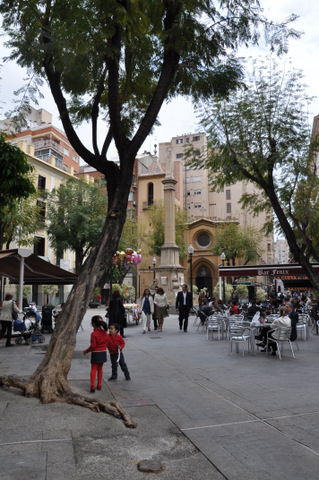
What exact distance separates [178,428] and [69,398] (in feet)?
5.84

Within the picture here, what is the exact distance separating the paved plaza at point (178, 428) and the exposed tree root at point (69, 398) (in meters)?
0.11

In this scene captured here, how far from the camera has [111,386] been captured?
688 centimetres

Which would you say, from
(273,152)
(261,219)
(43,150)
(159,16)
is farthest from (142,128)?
(261,219)

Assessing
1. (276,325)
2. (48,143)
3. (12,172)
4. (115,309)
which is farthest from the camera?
(48,143)

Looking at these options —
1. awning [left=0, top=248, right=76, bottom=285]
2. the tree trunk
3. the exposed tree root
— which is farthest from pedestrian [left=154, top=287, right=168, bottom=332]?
the exposed tree root

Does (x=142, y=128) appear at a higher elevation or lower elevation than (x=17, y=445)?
higher

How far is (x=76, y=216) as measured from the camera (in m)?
32.6

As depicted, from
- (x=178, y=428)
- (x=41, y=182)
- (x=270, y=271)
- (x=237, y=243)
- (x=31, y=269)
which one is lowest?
(x=178, y=428)

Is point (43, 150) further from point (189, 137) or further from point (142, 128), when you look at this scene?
point (142, 128)

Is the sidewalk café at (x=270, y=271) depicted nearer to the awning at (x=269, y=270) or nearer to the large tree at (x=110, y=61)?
the awning at (x=269, y=270)

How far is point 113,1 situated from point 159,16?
1.63 meters

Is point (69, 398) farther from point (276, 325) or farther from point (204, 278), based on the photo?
point (204, 278)

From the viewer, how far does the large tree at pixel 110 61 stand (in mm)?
6648

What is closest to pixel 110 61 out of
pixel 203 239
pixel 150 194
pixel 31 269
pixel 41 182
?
pixel 31 269
